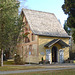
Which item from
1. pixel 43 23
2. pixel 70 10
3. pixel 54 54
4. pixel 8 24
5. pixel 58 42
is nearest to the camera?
pixel 70 10

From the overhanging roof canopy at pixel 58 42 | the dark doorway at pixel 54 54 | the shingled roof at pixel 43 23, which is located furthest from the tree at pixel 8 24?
the dark doorway at pixel 54 54

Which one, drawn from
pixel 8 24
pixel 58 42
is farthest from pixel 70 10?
pixel 58 42

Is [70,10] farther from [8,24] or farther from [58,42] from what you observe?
[58,42]

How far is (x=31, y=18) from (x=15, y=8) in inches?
377

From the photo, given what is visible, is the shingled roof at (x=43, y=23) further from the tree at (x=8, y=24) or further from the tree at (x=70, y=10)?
the tree at (x=70, y=10)

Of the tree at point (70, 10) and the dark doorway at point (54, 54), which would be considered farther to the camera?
the dark doorway at point (54, 54)

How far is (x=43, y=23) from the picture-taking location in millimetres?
34594

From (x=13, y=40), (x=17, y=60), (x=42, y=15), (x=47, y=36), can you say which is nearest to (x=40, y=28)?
(x=47, y=36)

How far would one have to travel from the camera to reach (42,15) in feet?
120

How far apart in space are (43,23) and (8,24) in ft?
41.4

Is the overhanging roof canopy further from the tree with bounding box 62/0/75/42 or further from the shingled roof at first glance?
the tree with bounding box 62/0/75/42

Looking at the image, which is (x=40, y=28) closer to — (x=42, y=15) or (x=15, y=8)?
(x=42, y=15)

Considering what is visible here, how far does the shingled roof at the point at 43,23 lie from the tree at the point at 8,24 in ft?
24.3

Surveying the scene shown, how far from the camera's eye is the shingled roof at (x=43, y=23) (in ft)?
107
